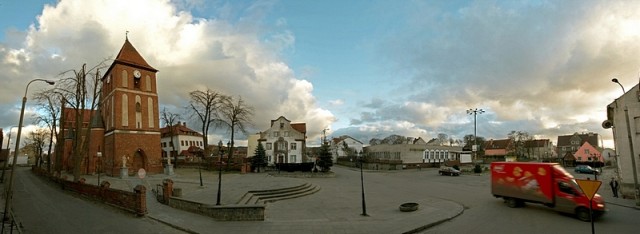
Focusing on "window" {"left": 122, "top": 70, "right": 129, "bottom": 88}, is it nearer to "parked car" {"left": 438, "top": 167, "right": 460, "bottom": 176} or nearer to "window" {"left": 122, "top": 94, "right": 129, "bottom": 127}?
"window" {"left": 122, "top": 94, "right": 129, "bottom": 127}

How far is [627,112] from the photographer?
22141 millimetres

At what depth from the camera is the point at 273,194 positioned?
23062 millimetres

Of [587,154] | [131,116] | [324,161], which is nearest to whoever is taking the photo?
[131,116]

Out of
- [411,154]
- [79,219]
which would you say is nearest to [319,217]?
[79,219]

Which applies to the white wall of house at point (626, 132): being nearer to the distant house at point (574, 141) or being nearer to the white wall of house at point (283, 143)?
the white wall of house at point (283, 143)

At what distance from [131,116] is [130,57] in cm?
709

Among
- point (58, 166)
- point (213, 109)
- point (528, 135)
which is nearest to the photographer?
point (58, 166)

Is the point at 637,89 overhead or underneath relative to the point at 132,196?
overhead

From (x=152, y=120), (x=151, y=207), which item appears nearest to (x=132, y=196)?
(x=151, y=207)

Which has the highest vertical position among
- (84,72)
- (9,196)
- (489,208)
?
(84,72)

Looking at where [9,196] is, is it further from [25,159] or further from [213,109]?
[25,159]

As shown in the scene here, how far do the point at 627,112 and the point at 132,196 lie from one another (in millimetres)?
28899

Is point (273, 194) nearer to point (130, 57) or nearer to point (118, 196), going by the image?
point (118, 196)

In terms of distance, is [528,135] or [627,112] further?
[528,135]
